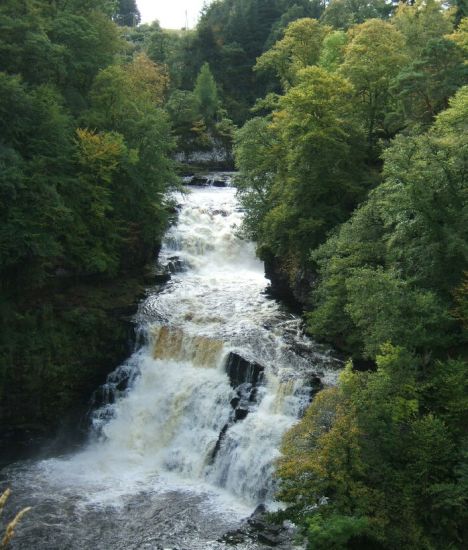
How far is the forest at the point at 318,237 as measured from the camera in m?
13.7

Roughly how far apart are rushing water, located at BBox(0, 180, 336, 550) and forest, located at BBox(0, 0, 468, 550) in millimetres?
1662

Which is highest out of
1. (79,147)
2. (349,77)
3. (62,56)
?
(349,77)

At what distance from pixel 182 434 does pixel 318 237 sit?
1016 centimetres

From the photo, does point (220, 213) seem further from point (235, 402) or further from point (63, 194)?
point (235, 402)

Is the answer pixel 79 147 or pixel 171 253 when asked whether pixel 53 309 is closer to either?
pixel 79 147

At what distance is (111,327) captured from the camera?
79.3 ft

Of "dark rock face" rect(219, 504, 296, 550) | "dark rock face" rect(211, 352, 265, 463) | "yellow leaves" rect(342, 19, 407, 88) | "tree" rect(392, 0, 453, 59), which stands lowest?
"dark rock face" rect(219, 504, 296, 550)

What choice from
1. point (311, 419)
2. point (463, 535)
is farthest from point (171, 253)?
point (463, 535)

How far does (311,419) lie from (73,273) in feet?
47.8

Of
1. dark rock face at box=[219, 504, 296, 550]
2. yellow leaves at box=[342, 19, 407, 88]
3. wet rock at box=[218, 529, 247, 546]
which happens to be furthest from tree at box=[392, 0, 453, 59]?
wet rock at box=[218, 529, 247, 546]

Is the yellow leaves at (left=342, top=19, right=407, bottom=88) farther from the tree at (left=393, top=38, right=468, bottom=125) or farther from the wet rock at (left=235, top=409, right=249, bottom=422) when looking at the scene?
the wet rock at (left=235, top=409, right=249, bottom=422)

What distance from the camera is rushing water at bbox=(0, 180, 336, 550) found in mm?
16609

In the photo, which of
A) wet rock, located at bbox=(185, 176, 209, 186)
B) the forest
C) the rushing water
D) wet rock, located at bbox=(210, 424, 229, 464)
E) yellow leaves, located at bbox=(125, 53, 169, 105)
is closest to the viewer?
the forest

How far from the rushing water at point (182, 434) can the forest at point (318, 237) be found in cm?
166
